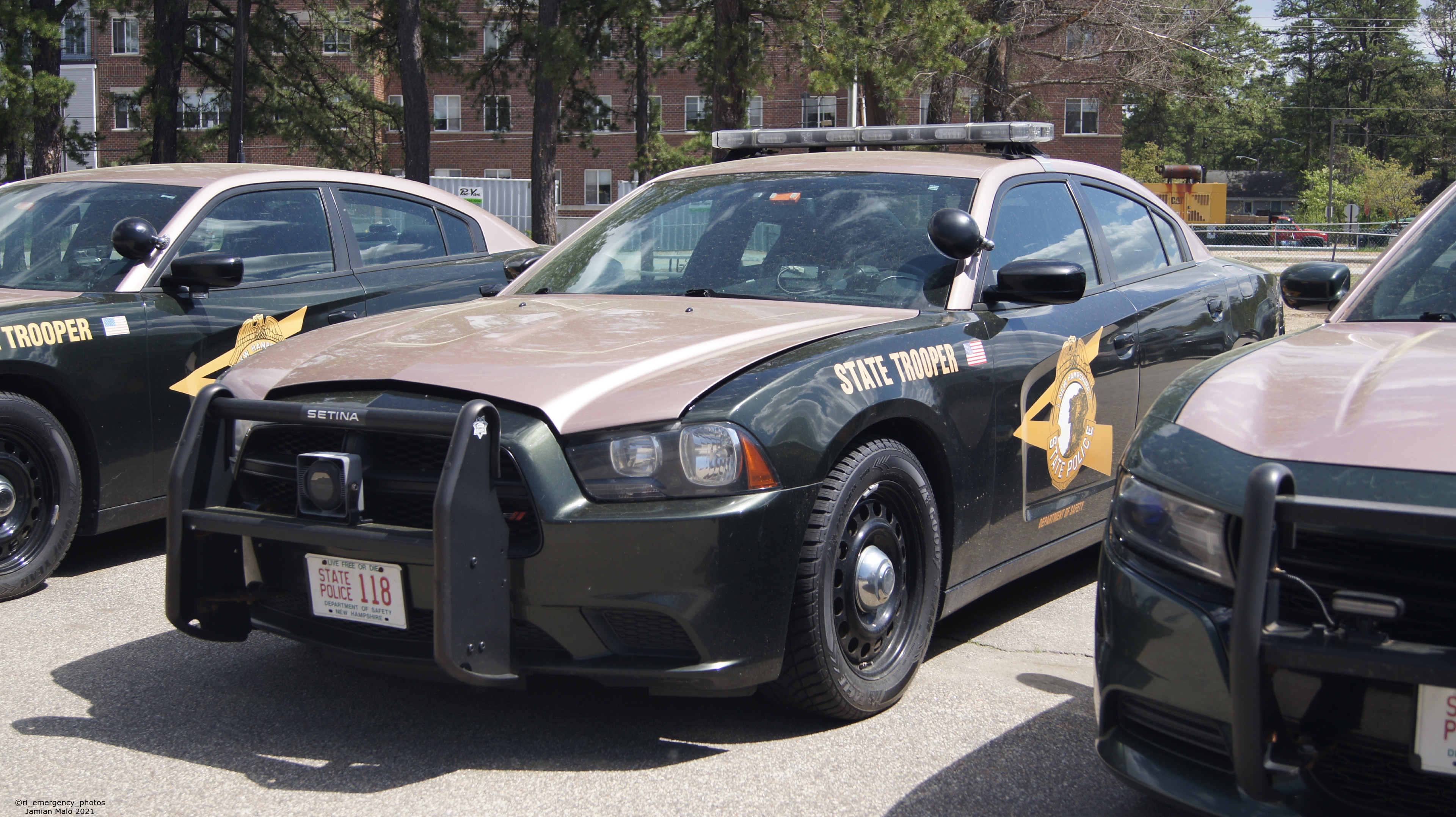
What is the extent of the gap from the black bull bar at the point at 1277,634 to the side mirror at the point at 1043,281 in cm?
188

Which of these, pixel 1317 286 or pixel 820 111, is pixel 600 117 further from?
pixel 1317 286

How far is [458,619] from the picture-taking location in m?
2.88

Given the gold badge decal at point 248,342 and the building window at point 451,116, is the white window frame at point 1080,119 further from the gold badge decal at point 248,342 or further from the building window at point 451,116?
the gold badge decal at point 248,342

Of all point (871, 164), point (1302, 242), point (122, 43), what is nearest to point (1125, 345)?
point (871, 164)

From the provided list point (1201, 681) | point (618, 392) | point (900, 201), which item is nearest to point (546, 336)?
point (618, 392)

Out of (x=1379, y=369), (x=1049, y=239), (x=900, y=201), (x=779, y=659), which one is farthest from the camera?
(x=1049, y=239)

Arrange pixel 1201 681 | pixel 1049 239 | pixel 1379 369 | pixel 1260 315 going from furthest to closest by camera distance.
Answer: pixel 1260 315 → pixel 1049 239 → pixel 1379 369 → pixel 1201 681

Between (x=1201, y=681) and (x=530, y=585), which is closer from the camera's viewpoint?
(x=1201, y=681)

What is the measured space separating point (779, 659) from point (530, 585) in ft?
2.17

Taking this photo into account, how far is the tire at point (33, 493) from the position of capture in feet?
15.8

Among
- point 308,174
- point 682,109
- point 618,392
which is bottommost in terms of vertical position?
point 618,392

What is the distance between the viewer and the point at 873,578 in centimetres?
347

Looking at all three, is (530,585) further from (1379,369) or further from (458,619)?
(1379,369)

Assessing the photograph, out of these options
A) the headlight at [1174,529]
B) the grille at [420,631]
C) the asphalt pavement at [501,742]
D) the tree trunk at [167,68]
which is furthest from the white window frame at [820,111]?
the headlight at [1174,529]
